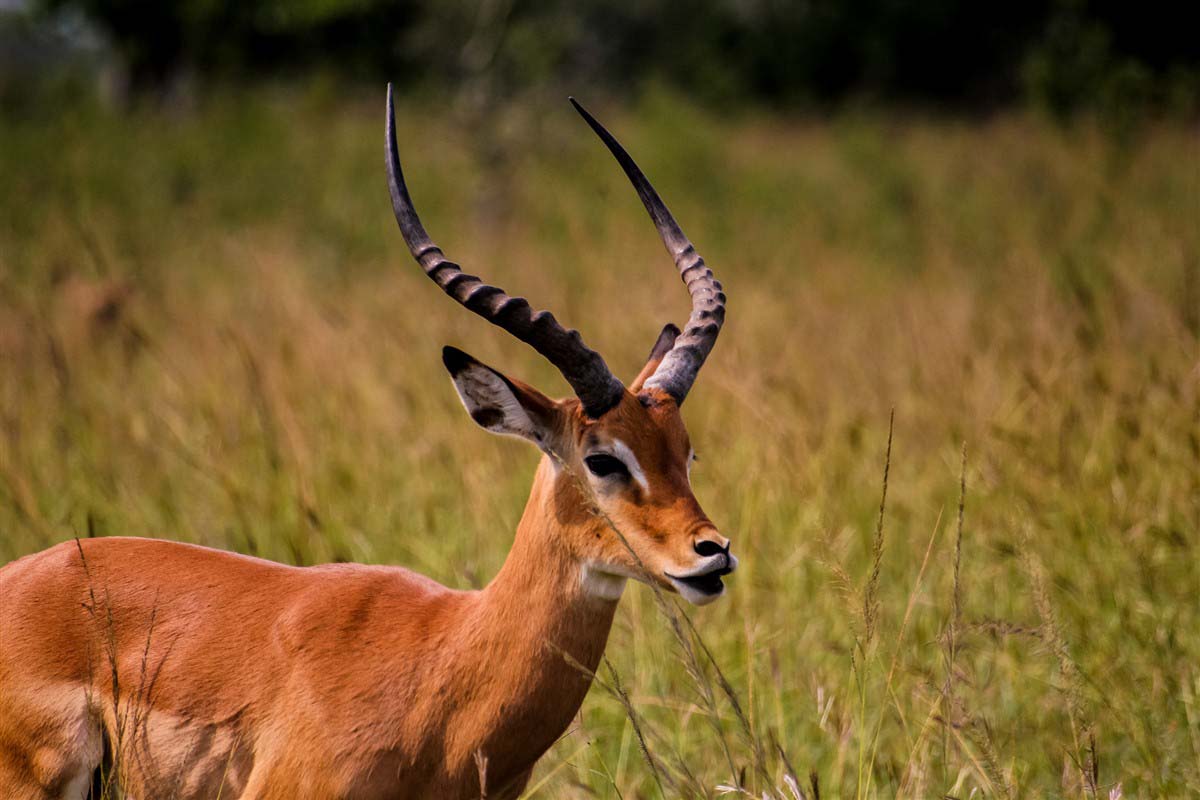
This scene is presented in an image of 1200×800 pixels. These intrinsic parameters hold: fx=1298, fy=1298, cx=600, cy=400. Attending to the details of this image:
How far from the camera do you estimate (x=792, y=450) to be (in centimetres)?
534

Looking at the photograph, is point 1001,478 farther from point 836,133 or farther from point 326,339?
point 836,133

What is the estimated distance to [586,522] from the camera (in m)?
2.86

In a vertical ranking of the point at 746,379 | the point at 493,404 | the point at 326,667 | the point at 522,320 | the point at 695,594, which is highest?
the point at 522,320

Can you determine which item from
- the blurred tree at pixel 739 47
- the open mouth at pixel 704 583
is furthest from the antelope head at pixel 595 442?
the blurred tree at pixel 739 47

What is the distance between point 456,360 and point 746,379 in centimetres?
292

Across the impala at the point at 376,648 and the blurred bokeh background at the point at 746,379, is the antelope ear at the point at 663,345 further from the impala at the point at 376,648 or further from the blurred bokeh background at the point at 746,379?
the blurred bokeh background at the point at 746,379

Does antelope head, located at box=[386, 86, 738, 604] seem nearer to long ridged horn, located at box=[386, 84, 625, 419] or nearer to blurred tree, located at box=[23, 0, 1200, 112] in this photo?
long ridged horn, located at box=[386, 84, 625, 419]

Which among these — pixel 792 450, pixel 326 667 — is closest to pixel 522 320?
pixel 326 667

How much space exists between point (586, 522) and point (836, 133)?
1634cm

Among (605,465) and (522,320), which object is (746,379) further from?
(522,320)

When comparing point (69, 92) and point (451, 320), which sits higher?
point (451, 320)

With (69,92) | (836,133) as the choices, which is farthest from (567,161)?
(69,92)

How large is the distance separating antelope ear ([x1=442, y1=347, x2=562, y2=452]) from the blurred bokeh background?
65 cm

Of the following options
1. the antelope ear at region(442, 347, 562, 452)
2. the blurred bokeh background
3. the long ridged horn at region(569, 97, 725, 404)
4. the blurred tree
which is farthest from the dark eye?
the blurred tree
